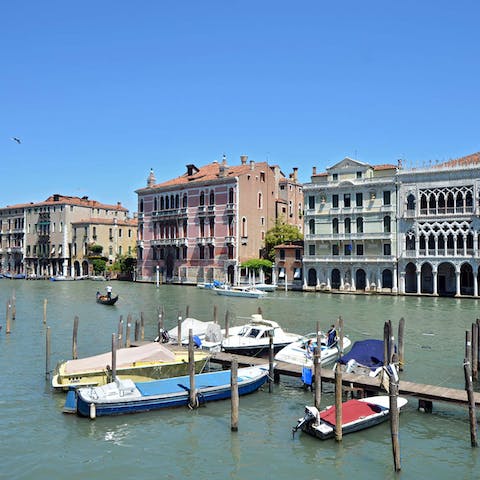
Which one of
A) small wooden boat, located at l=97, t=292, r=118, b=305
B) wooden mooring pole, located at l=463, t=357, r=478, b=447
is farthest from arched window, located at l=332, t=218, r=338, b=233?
wooden mooring pole, located at l=463, t=357, r=478, b=447

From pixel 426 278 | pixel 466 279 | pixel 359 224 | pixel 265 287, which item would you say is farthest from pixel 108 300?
pixel 466 279

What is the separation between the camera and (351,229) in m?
43.6

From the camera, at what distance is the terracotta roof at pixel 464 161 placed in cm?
3869

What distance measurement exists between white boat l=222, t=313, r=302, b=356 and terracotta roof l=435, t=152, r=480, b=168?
25438 millimetres

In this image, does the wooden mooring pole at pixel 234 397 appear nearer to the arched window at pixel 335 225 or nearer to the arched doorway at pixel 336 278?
the arched doorway at pixel 336 278

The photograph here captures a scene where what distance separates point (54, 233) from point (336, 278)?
40.2 meters

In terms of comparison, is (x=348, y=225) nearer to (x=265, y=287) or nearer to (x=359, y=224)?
(x=359, y=224)

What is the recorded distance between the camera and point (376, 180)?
138ft

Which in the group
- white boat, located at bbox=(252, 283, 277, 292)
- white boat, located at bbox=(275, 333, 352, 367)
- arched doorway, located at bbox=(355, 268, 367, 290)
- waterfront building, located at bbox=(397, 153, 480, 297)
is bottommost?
white boat, located at bbox=(275, 333, 352, 367)

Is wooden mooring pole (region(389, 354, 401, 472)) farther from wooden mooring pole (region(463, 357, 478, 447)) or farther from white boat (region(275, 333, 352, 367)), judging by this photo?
white boat (region(275, 333, 352, 367))

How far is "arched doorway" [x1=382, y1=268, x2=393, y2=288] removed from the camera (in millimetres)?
42344

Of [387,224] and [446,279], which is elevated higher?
[387,224]

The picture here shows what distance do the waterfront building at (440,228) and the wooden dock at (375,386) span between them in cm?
2722

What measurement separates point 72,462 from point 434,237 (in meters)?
34.4
